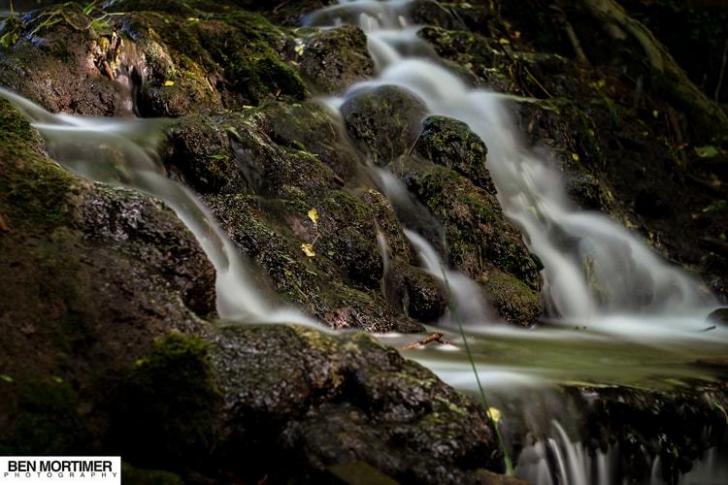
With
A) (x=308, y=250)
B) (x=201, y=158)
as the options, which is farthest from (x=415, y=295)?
(x=201, y=158)

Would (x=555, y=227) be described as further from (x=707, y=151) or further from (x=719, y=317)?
(x=707, y=151)

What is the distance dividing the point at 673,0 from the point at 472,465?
1622 cm

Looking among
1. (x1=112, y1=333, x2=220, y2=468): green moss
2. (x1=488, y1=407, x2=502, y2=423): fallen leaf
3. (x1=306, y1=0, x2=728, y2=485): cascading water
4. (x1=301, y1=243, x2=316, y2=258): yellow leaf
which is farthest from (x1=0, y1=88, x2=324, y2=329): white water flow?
(x1=112, y1=333, x2=220, y2=468): green moss

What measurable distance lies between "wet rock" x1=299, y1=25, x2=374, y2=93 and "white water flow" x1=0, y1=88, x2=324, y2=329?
3196 millimetres

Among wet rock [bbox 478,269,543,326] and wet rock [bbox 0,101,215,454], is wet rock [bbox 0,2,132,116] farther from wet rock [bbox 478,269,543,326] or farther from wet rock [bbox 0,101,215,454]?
wet rock [bbox 478,269,543,326]

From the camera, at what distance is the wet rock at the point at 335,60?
8.45 meters

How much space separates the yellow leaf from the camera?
5.61 metres

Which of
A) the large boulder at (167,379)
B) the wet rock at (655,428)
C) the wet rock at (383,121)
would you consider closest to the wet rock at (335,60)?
the wet rock at (383,121)

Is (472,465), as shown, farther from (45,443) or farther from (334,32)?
(334,32)

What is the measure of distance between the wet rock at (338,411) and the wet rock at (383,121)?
444 cm

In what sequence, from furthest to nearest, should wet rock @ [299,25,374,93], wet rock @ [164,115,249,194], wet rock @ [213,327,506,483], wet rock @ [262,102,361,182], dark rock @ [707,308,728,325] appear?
wet rock @ [299,25,374,93] → dark rock @ [707,308,728,325] → wet rock @ [262,102,361,182] → wet rock @ [164,115,249,194] → wet rock @ [213,327,506,483]

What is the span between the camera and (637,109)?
12281 millimetres

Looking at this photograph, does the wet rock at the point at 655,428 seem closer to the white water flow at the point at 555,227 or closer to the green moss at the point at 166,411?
the green moss at the point at 166,411

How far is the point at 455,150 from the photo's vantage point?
7727 millimetres
